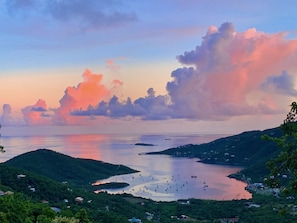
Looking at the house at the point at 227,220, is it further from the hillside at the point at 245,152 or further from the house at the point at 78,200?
the hillside at the point at 245,152

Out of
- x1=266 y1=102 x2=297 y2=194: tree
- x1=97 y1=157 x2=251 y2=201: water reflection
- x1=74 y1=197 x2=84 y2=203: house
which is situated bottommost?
x1=97 y1=157 x2=251 y2=201: water reflection

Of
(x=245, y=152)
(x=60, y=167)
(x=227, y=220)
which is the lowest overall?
(x=227, y=220)

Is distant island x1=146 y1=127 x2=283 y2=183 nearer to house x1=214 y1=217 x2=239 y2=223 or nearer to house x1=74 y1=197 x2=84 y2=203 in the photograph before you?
house x1=214 y1=217 x2=239 y2=223

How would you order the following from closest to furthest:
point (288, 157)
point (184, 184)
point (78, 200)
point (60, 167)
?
1. point (288, 157)
2. point (78, 200)
3. point (60, 167)
4. point (184, 184)

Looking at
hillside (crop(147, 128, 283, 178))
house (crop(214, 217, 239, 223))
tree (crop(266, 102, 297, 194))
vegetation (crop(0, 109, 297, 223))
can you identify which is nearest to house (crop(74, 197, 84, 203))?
vegetation (crop(0, 109, 297, 223))

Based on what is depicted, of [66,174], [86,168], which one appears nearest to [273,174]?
[66,174]

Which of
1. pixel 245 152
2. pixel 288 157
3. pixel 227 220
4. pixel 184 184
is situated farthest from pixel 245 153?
pixel 288 157

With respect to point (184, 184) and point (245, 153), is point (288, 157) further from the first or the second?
point (245, 153)

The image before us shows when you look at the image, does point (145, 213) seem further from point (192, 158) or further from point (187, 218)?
point (192, 158)
